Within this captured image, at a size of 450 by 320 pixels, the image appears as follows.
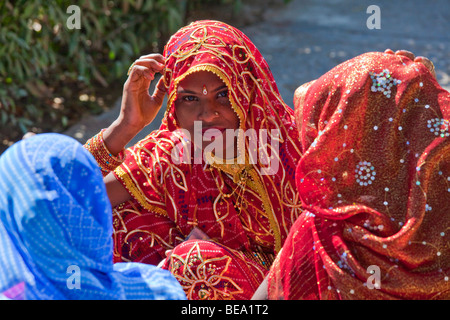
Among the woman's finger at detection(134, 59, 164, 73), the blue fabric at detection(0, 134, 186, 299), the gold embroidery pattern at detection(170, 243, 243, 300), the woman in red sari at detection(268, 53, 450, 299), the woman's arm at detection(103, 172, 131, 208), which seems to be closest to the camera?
the blue fabric at detection(0, 134, 186, 299)

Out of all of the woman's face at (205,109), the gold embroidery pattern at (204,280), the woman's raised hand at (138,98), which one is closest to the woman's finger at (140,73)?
the woman's raised hand at (138,98)

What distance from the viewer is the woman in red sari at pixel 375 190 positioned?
6.26 feet

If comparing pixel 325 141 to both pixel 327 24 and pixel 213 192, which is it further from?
pixel 327 24

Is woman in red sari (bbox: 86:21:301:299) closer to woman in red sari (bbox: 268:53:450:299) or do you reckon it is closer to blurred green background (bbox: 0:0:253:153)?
woman in red sari (bbox: 268:53:450:299)

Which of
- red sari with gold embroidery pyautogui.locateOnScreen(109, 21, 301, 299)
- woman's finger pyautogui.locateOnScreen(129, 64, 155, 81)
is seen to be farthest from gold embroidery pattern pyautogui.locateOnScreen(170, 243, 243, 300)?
woman's finger pyautogui.locateOnScreen(129, 64, 155, 81)

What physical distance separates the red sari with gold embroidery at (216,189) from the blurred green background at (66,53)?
2.41 m

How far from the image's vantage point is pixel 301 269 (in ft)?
6.70

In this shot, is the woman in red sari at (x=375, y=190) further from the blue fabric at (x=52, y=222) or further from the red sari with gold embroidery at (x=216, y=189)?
the blue fabric at (x=52, y=222)

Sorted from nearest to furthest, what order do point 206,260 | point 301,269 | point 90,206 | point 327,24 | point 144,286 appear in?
point 90,206 < point 144,286 < point 301,269 < point 206,260 < point 327,24

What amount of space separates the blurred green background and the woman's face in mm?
2625

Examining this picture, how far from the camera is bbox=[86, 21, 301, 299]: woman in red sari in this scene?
235 centimetres

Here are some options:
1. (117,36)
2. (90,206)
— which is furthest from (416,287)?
(117,36)

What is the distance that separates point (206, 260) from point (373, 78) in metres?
0.86

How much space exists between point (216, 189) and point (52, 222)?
1.01 metres
